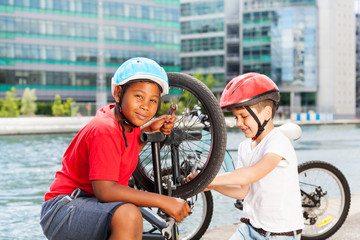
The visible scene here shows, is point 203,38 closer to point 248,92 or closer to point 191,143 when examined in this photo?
point 191,143

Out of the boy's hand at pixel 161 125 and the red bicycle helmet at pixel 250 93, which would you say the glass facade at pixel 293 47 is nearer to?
the red bicycle helmet at pixel 250 93

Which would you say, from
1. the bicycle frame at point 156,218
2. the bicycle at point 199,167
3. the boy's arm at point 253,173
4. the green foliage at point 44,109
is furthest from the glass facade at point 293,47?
the bicycle frame at point 156,218

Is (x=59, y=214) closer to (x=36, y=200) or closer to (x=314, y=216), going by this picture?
(x=314, y=216)

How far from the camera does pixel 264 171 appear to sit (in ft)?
8.18

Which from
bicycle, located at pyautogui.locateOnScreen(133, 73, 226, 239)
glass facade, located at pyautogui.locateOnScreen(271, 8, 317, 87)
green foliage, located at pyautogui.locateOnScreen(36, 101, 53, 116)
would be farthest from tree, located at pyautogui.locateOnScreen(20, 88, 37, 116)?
bicycle, located at pyautogui.locateOnScreen(133, 73, 226, 239)

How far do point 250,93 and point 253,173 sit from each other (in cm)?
44

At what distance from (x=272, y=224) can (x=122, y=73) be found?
1157 mm

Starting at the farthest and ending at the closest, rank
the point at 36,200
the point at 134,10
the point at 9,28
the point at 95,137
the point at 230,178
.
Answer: the point at 134,10, the point at 9,28, the point at 36,200, the point at 230,178, the point at 95,137

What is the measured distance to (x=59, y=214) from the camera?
6.90ft

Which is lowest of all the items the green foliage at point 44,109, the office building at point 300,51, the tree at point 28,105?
the green foliage at point 44,109

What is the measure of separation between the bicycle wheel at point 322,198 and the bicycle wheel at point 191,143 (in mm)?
1309

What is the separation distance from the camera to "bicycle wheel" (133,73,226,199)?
99.3 inches

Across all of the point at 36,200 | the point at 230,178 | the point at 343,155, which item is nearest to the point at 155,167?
the point at 230,178

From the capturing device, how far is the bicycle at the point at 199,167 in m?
2.54
